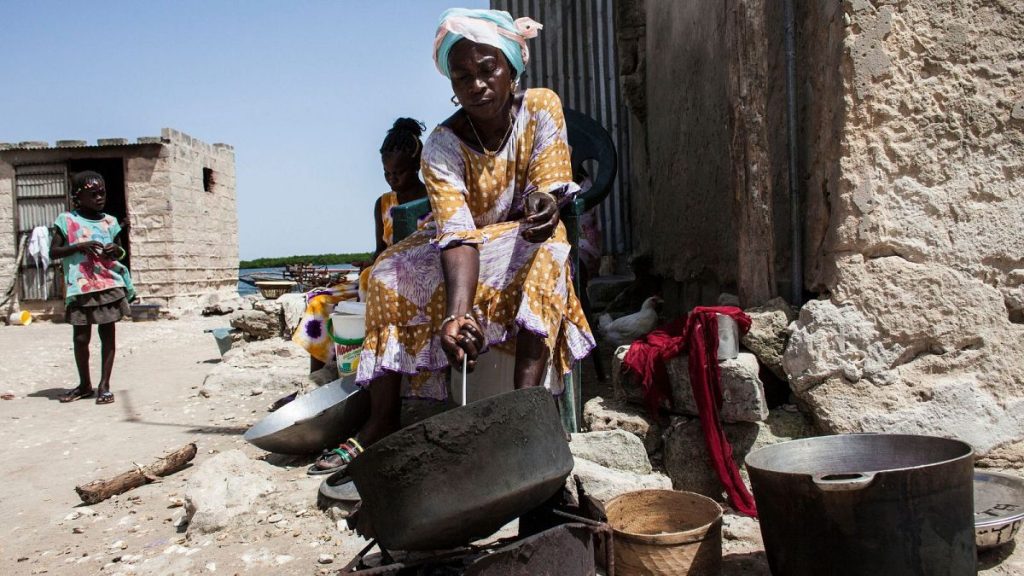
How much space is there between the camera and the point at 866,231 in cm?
271

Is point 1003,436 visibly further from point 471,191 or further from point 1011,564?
point 471,191

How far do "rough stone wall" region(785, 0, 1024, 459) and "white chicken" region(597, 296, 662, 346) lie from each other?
1333mm

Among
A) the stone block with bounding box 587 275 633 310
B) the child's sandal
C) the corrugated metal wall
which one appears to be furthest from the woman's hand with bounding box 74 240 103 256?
the corrugated metal wall

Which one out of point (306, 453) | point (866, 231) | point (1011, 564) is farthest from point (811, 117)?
point (306, 453)

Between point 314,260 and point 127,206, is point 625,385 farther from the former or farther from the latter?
point 314,260

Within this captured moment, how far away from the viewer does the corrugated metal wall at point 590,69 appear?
24.0 feet

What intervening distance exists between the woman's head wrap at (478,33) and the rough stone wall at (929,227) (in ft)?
3.92

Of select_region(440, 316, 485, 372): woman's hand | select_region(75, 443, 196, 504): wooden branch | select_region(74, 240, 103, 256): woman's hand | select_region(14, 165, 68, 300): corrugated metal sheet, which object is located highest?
select_region(14, 165, 68, 300): corrugated metal sheet

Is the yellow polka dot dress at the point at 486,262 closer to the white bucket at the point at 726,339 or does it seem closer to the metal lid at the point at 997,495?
the white bucket at the point at 726,339

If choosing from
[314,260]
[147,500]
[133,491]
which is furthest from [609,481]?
[314,260]

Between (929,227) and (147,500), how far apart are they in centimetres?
321

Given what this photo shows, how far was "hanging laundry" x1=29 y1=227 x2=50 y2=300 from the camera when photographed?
43.0 ft

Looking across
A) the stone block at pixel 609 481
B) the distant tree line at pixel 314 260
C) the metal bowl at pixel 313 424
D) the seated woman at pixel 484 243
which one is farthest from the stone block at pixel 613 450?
the distant tree line at pixel 314 260

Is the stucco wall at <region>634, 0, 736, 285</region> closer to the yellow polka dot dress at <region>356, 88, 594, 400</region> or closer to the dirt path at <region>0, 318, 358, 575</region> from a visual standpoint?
the yellow polka dot dress at <region>356, 88, 594, 400</region>
